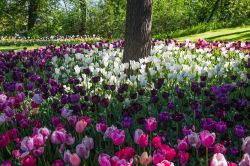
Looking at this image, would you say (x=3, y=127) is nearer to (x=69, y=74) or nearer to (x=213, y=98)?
(x=213, y=98)

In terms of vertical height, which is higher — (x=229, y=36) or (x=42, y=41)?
(x=229, y=36)

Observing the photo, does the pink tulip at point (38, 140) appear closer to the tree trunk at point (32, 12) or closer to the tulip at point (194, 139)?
the tulip at point (194, 139)

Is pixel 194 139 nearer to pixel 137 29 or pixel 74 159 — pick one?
pixel 74 159

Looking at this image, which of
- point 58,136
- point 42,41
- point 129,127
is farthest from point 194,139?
point 42,41

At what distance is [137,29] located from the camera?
8891mm

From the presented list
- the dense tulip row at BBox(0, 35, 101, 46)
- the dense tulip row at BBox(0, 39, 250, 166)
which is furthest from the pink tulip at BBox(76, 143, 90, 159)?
the dense tulip row at BBox(0, 35, 101, 46)

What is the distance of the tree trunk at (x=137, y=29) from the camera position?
8.80 metres

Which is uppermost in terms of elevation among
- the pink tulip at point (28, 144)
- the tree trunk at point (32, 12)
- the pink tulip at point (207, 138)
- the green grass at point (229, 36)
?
the tree trunk at point (32, 12)

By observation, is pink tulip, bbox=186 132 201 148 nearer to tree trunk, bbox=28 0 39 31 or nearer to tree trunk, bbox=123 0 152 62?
tree trunk, bbox=123 0 152 62

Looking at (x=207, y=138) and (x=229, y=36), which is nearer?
(x=207, y=138)

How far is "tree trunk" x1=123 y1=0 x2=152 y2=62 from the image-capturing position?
880cm

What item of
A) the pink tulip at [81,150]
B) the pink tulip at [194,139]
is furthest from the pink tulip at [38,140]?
the pink tulip at [194,139]

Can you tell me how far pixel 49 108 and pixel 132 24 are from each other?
374 centimetres

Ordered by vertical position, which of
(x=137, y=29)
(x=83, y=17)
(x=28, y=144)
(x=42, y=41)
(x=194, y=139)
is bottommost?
(x=42, y=41)
